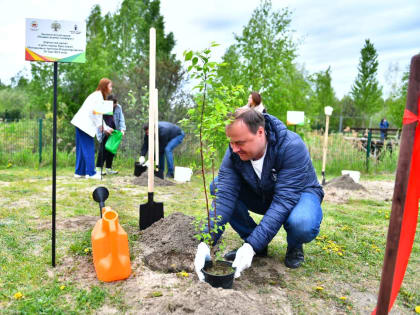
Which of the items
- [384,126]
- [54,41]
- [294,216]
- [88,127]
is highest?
[54,41]

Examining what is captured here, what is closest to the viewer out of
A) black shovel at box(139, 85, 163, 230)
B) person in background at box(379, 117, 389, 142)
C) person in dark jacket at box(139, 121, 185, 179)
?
black shovel at box(139, 85, 163, 230)

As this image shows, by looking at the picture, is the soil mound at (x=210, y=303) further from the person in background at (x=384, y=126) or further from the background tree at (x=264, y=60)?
the person in background at (x=384, y=126)

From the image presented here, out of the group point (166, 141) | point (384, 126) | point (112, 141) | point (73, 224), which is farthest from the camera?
point (384, 126)

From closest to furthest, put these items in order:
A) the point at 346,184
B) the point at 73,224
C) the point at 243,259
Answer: the point at 243,259, the point at 73,224, the point at 346,184

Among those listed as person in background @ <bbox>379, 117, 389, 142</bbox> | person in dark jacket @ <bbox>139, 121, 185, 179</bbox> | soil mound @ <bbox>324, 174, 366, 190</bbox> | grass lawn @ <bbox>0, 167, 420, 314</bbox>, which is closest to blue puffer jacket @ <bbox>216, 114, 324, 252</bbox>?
grass lawn @ <bbox>0, 167, 420, 314</bbox>

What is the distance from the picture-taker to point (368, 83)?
23.2 metres

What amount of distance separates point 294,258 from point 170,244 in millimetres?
1005

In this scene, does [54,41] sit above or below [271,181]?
above

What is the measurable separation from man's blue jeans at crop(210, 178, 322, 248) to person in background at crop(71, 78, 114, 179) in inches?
155

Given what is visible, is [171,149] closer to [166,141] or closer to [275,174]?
[166,141]

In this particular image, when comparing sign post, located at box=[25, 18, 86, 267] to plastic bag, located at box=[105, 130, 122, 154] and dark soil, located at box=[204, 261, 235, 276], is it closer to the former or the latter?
dark soil, located at box=[204, 261, 235, 276]

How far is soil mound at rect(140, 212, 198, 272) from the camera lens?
102 inches

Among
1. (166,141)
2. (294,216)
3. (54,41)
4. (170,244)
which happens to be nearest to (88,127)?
(166,141)

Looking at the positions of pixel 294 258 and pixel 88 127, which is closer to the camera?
pixel 294 258
